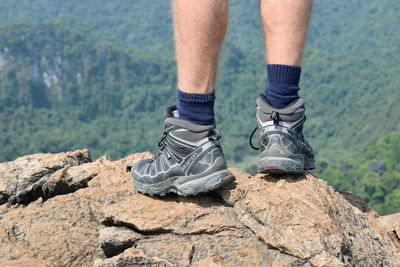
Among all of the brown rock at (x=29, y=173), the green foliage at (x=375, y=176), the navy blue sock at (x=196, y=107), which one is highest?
the navy blue sock at (x=196, y=107)

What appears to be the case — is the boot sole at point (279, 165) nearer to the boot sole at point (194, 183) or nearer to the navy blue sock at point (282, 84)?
the boot sole at point (194, 183)

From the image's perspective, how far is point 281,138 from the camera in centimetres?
266

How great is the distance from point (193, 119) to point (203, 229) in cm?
62

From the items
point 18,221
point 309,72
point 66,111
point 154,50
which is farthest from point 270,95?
point 154,50

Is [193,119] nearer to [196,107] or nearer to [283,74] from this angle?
[196,107]

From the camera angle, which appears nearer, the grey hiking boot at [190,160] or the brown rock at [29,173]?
the grey hiking boot at [190,160]

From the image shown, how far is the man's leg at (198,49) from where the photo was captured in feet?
7.75

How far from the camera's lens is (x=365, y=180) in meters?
49.9

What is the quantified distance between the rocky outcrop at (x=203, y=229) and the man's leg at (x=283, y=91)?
0.72ft

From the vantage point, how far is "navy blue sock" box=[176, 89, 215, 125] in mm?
2504

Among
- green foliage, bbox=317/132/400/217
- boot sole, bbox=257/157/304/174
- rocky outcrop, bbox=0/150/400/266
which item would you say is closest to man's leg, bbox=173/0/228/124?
boot sole, bbox=257/157/304/174

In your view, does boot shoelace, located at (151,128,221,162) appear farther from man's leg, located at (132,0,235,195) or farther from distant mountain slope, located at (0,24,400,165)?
distant mountain slope, located at (0,24,400,165)

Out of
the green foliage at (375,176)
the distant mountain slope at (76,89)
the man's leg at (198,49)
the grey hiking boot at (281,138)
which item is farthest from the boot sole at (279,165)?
the distant mountain slope at (76,89)

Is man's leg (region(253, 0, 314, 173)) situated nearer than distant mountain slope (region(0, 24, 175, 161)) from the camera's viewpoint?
Yes
